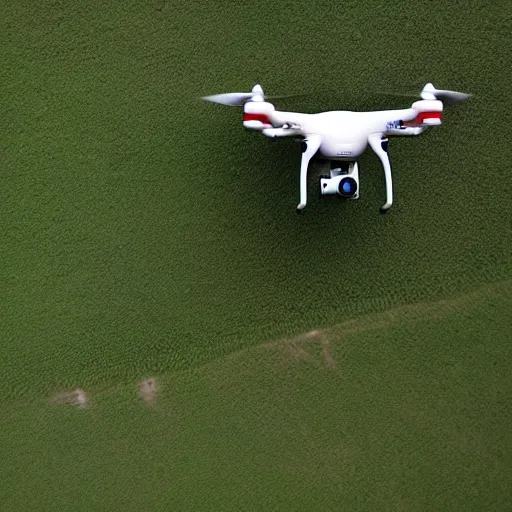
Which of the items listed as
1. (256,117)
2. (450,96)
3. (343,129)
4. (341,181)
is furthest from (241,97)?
(450,96)

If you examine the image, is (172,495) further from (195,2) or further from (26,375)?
(195,2)

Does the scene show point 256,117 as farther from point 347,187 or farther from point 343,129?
point 347,187

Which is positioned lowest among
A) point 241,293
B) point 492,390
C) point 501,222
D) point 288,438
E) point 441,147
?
point 288,438

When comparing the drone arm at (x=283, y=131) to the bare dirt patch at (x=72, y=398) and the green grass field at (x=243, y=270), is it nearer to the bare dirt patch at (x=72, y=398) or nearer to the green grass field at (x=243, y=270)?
the green grass field at (x=243, y=270)

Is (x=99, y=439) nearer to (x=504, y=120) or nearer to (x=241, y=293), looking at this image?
(x=241, y=293)

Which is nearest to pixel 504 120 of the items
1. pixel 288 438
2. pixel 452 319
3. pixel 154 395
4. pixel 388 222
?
pixel 388 222

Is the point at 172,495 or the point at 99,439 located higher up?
the point at 99,439

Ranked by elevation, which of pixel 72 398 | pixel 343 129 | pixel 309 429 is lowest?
pixel 309 429
